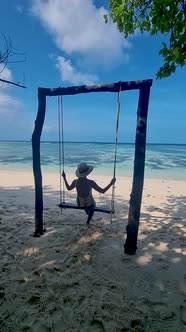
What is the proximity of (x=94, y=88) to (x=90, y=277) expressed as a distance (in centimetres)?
354

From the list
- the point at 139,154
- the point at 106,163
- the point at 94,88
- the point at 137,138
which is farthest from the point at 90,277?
the point at 106,163

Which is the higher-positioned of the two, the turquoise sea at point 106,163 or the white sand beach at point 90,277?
the white sand beach at point 90,277

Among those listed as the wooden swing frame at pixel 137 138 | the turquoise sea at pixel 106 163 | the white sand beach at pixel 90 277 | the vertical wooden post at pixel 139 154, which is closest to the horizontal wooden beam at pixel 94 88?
the wooden swing frame at pixel 137 138

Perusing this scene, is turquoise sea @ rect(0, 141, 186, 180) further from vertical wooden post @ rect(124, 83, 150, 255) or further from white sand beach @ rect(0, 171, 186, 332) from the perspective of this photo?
vertical wooden post @ rect(124, 83, 150, 255)

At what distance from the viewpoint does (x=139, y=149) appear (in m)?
4.20

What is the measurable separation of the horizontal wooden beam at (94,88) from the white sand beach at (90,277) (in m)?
3.21

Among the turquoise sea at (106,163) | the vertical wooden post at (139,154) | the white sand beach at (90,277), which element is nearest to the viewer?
the white sand beach at (90,277)

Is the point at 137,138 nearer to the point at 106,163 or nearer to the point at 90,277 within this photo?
the point at 90,277

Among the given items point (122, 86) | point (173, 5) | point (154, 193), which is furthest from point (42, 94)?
point (154, 193)

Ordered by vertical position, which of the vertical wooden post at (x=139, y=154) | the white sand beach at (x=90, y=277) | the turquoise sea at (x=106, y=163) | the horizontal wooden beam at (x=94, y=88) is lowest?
the turquoise sea at (x=106, y=163)

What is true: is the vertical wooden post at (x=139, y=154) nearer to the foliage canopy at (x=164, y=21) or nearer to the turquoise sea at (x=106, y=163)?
the foliage canopy at (x=164, y=21)

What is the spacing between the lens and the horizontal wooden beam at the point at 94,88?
4219 mm

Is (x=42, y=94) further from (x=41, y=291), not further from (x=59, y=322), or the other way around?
(x=59, y=322)

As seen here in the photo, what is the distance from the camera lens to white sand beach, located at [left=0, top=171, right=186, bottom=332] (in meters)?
2.83
